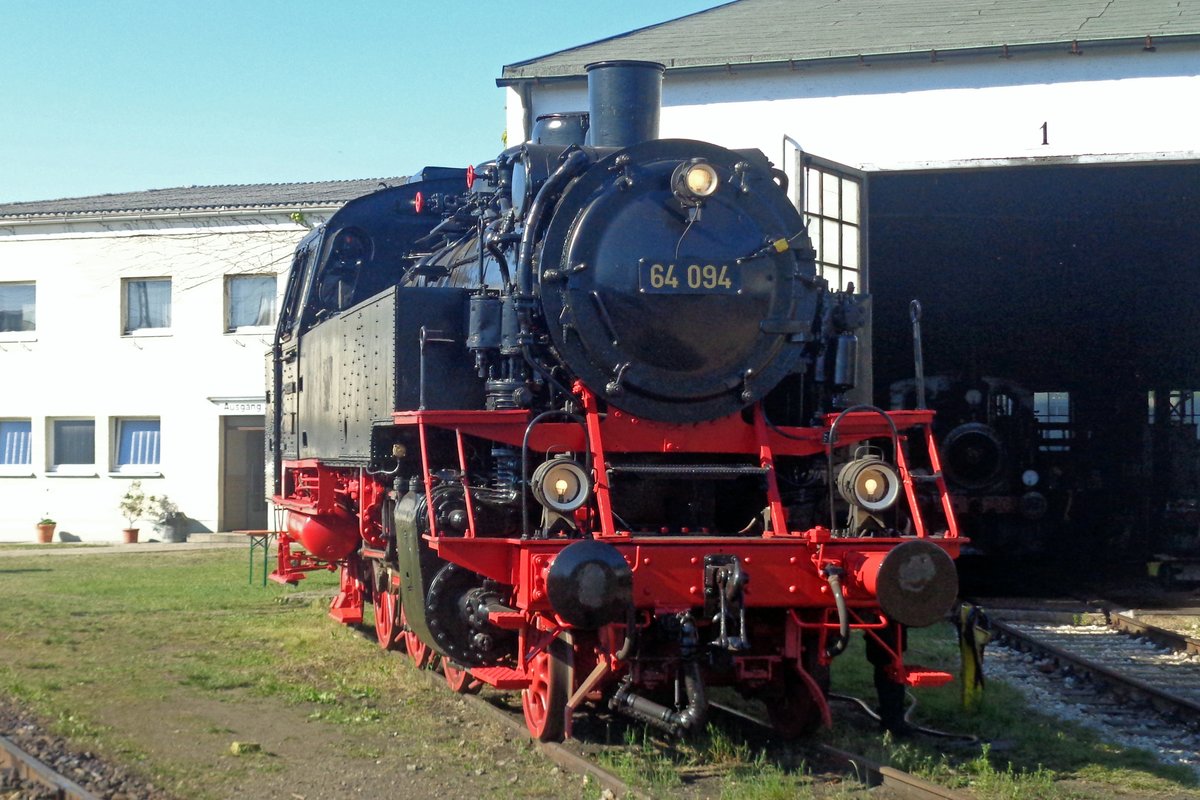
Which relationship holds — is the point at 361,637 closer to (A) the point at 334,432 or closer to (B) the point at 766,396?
(A) the point at 334,432

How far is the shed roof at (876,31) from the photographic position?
506 inches

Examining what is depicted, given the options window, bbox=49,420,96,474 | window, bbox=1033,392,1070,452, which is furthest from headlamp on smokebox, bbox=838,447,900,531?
window, bbox=49,420,96,474

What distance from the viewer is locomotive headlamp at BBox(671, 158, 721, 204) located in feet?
22.5

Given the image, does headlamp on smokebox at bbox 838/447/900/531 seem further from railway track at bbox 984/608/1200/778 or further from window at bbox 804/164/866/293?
window at bbox 804/164/866/293

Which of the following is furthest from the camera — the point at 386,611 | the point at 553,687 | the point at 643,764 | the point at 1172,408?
the point at 1172,408

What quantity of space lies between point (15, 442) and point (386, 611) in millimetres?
17293

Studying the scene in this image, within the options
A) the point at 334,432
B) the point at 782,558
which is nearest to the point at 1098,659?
the point at 782,558

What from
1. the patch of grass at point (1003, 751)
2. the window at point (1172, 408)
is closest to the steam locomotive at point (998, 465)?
the window at point (1172, 408)

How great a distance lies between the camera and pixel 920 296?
1902 centimetres

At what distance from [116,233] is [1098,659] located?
62.6 ft

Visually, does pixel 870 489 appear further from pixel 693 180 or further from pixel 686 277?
pixel 693 180

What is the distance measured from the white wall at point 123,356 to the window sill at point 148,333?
2.3 inches

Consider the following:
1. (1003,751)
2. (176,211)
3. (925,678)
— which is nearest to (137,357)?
(176,211)

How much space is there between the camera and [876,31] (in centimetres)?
1406
